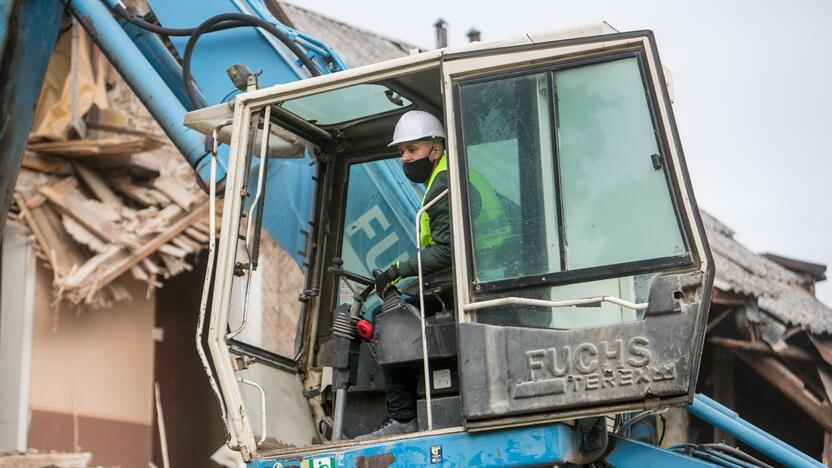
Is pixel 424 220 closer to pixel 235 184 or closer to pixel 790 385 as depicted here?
pixel 235 184

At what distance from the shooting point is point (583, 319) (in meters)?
5.11

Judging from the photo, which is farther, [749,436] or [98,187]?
[98,187]

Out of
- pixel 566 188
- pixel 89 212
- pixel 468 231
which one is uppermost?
pixel 89 212

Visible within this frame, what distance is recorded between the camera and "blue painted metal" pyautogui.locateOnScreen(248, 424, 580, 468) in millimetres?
5047

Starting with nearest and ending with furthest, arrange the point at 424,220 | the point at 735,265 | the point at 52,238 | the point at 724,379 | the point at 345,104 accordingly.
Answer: the point at 424,220 → the point at 345,104 → the point at 724,379 → the point at 52,238 → the point at 735,265

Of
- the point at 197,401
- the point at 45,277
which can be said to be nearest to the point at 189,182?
the point at 45,277

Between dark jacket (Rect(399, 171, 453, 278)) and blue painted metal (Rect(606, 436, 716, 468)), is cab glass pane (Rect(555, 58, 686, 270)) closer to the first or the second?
dark jacket (Rect(399, 171, 453, 278))

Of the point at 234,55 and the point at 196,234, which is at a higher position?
the point at 234,55

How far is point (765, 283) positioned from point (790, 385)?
1833 mm

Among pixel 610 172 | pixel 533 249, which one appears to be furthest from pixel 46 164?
pixel 610 172

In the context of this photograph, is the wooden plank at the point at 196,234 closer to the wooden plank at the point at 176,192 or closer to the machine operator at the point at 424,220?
the wooden plank at the point at 176,192

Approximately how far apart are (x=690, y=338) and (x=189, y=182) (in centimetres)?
731

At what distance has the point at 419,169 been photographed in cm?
614

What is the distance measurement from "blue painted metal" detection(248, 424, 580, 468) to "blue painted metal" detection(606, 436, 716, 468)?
13.4 inches
